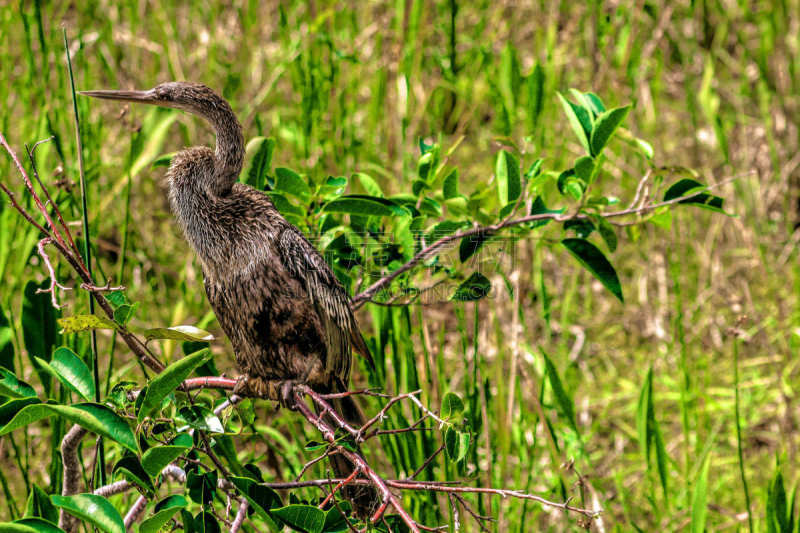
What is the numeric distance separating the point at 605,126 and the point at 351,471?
980 millimetres

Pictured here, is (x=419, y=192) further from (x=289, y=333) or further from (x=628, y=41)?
(x=628, y=41)

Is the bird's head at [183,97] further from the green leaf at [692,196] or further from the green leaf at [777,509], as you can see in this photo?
the green leaf at [777,509]

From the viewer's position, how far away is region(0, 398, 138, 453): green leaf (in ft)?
3.98

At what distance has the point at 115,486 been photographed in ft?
5.27

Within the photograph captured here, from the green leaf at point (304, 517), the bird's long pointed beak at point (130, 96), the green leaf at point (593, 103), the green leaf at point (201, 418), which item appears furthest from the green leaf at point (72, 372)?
the green leaf at point (593, 103)

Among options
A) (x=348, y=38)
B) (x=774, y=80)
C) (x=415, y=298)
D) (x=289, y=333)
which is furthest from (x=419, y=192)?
(x=774, y=80)

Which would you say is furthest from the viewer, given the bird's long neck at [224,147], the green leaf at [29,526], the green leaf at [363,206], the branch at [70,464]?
the bird's long neck at [224,147]

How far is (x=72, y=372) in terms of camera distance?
53.2 inches

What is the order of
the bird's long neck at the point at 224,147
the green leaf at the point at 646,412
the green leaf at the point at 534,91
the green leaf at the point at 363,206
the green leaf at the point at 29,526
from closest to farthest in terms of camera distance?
1. the green leaf at the point at 29,526
2. the green leaf at the point at 363,206
3. the bird's long neck at the point at 224,147
4. the green leaf at the point at 646,412
5. the green leaf at the point at 534,91

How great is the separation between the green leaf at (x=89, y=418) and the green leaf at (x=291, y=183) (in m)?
0.74

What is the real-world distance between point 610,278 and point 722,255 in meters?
2.21

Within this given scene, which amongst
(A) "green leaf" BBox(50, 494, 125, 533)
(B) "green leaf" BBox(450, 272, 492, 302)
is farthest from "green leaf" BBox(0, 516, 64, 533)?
(B) "green leaf" BBox(450, 272, 492, 302)

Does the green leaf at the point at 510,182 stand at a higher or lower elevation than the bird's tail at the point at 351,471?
higher

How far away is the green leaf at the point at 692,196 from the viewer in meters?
1.81
